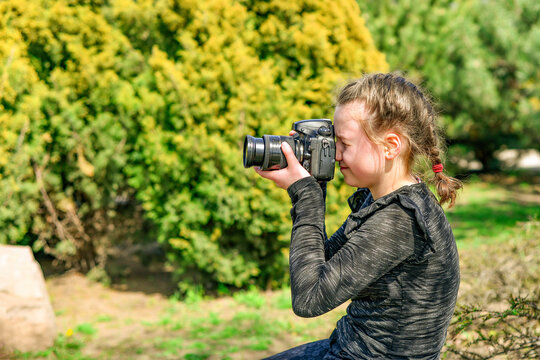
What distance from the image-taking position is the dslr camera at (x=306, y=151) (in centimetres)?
157

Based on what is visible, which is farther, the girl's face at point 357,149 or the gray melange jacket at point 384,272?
the girl's face at point 357,149

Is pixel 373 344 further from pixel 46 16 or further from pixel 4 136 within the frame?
pixel 46 16

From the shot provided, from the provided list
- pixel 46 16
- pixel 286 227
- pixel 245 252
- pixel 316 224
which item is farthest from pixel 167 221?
pixel 316 224

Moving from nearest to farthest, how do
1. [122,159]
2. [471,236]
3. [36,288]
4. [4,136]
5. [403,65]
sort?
1. [36,288]
2. [4,136]
3. [122,159]
4. [471,236]
5. [403,65]

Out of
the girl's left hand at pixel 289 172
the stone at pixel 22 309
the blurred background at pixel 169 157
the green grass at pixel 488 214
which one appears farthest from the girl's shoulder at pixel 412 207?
the green grass at pixel 488 214

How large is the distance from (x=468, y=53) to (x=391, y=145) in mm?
9375

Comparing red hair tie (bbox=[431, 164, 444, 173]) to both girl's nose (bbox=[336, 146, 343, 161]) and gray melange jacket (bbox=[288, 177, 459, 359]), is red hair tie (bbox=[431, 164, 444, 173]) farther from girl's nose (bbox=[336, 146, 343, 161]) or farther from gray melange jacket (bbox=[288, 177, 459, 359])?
girl's nose (bbox=[336, 146, 343, 161])

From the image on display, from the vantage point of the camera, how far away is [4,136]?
15.6 ft

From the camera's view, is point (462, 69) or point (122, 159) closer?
point (122, 159)

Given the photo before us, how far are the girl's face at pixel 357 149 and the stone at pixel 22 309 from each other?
313 centimetres

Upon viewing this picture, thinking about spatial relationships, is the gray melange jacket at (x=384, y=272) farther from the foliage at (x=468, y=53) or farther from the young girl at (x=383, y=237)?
the foliage at (x=468, y=53)

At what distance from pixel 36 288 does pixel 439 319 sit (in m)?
3.33

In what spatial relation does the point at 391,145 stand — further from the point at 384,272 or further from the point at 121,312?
the point at 121,312

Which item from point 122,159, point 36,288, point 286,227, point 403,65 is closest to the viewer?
point 36,288
